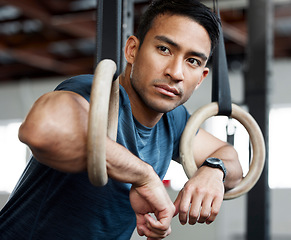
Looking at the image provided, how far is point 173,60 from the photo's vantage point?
1050mm

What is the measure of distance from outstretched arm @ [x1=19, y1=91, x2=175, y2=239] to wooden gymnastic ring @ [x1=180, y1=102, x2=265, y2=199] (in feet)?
0.94

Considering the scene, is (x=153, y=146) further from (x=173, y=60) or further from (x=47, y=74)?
(x=47, y=74)

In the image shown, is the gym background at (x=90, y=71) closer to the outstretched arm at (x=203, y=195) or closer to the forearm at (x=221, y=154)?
the forearm at (x=221, y=154)

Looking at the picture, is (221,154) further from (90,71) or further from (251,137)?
(90,71)

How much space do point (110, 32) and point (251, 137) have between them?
0.57 meters

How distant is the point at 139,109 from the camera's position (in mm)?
1175

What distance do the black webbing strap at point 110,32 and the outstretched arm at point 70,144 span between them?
0.10 meters

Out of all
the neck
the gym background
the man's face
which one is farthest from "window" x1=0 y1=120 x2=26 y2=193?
the man's face

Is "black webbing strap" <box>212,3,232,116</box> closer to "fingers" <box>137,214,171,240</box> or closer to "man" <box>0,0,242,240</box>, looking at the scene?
"man" <box>0,0,242,240</box>

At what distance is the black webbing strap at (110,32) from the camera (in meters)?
0.80

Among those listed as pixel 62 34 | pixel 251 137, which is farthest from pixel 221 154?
pixel 62 34

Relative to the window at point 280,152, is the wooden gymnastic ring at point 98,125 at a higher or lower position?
lower

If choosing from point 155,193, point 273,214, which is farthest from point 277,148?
point 155,193


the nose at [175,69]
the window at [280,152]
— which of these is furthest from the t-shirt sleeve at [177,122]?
the window at [280,152]
